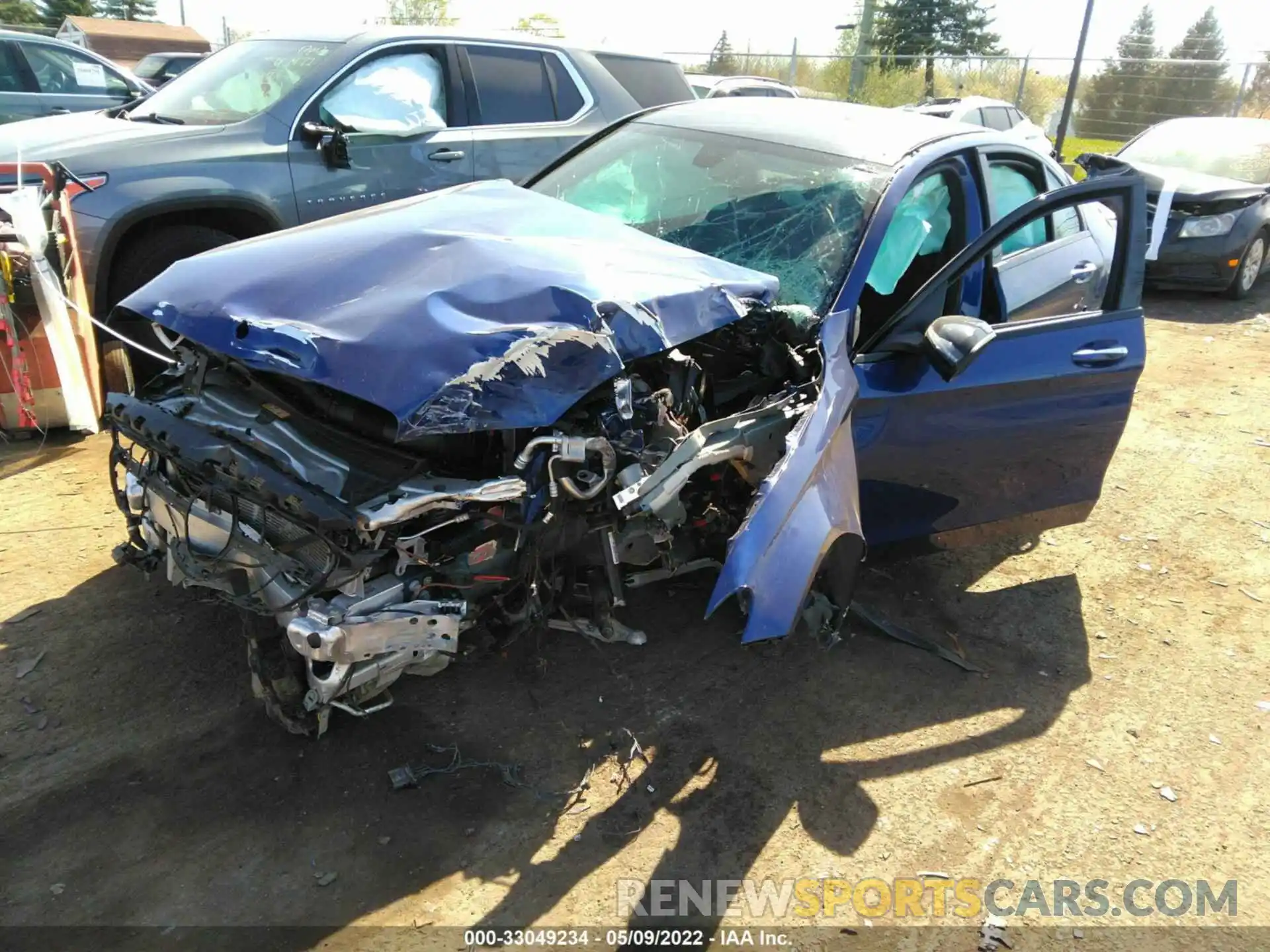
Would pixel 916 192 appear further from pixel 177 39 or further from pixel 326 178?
pixel 177 39

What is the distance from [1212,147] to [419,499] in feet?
33.9

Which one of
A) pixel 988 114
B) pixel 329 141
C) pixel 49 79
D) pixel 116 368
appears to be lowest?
pixel 116 368

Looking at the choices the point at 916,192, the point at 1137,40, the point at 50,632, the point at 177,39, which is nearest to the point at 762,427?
the point at 916,192

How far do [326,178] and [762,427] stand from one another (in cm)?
371

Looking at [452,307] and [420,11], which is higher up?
[420,11]

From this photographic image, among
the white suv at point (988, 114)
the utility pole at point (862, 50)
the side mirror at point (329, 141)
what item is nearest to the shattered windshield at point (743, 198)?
the side mirror at point (329, 141)

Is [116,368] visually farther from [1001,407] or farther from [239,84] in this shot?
[1001,407]

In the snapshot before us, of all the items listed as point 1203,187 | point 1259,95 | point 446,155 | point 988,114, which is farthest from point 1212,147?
point 1259,95

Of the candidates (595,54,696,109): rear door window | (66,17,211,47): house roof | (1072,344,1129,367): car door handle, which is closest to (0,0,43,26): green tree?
(66,17,211,47): house roof

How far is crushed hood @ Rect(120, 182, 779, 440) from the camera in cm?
246

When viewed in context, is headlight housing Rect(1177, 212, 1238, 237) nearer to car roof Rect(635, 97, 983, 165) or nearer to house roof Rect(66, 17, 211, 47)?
car roof Rect(635, 97, 983, 165)

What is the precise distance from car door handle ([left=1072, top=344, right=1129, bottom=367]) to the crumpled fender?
1231 millimetres

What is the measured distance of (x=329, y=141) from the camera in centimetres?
538

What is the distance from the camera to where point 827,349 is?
3.07 metres
